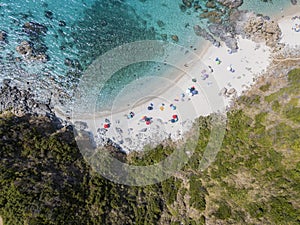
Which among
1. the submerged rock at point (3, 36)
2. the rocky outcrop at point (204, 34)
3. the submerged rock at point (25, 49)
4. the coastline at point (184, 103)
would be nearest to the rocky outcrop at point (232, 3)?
the rocky outcrop at point (204, 34)

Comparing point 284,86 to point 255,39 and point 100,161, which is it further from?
point 100,161

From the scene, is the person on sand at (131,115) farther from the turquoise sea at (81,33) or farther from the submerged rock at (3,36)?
the submerged rock at (3,36)

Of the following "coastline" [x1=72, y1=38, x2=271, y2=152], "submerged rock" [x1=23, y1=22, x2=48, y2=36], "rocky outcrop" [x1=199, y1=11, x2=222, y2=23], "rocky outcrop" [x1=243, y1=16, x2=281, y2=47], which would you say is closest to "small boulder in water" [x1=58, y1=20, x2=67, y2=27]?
"submerged rock" [x1=23, y1=22, x2=48, y2=36]

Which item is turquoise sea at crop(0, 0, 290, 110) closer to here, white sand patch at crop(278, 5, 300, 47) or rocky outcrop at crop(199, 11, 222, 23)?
rocky outcrop at crop(199, 11, 222, 23)

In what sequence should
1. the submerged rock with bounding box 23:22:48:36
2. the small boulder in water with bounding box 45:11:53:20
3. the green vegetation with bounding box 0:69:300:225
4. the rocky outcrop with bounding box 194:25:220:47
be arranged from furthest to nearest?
the small boulder in water with bounding box 45:11:53:20 < the submerged rock with bounding box 23:22:48:36 < the rocky outcrop with bounding box 194:25:220:47 < the green vegetation with bounding box 0:69:300:225

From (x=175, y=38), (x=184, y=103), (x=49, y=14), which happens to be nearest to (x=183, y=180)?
(x=184, y=103)

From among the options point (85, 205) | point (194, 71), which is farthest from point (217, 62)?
point (85, 205)
